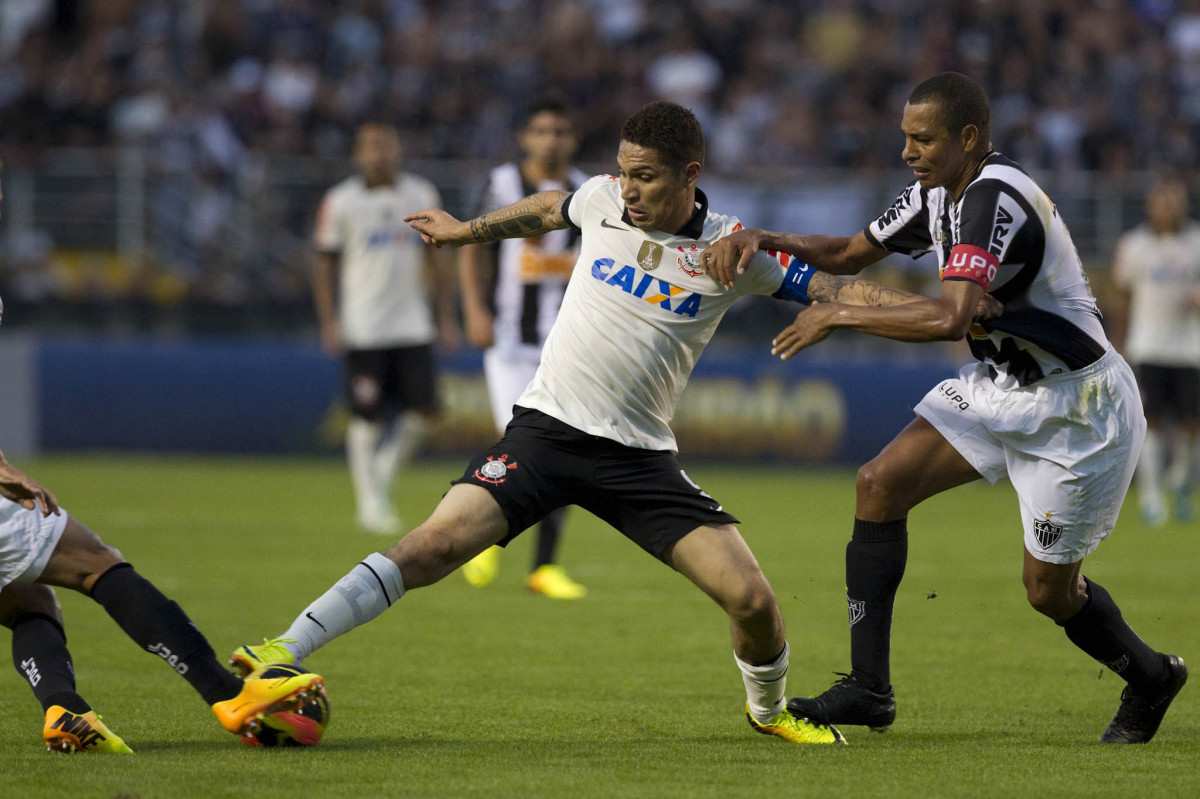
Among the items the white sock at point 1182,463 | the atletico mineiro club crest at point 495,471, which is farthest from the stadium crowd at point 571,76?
the atletico mineiro club crest at point 495,471

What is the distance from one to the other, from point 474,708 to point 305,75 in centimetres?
1495

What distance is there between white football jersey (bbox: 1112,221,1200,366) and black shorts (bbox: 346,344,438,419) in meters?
5.92

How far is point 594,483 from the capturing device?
5023 millimetres

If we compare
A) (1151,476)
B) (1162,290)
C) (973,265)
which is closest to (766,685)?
(973,265)

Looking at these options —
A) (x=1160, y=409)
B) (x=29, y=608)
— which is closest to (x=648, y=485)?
(x=29, y=608)

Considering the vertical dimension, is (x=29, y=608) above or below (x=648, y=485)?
below

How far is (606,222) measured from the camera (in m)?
5.16

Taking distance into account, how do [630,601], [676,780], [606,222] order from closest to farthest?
1. [676,780]
2. [606,222]
3. [630,601]

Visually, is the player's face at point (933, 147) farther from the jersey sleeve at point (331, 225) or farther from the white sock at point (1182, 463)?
the white sock at point (1182, 463)

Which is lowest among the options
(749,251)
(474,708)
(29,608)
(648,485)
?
(474,708)

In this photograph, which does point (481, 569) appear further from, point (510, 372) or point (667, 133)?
point (667, 133)

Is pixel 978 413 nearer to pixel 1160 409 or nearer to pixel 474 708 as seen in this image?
pixel 474 708

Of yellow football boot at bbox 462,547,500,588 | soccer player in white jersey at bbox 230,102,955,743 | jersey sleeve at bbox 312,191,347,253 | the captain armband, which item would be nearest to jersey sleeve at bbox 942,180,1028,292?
soccer player in white jersey at bbox 230,102,955,743

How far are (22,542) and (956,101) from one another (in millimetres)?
3115
